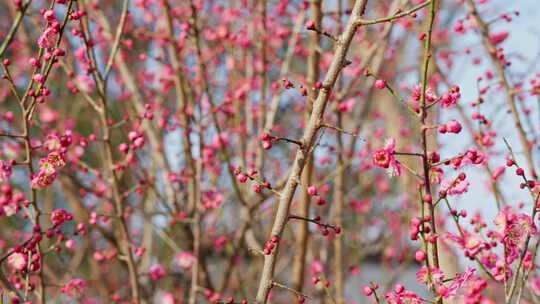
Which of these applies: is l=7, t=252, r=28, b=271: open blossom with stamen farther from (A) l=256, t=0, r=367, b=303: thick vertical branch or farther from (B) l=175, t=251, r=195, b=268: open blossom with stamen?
(B) l=175, t=251, r=195, b=268: open blossom with stamen

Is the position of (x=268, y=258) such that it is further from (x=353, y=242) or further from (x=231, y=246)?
(x=353, y=242)

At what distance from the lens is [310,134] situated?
5.59 feet

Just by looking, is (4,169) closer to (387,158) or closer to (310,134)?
(310,134)

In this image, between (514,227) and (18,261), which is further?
(18,261)

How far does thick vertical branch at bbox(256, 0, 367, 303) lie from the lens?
1.68 metres

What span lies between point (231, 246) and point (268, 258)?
236 centimetres

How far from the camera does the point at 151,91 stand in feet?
17.5

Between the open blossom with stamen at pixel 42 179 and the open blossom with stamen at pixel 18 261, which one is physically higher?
the open blossom with stamen at pixel 42 179

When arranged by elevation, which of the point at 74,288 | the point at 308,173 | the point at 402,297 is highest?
the point at 308,173

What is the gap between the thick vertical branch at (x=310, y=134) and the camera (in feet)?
5.52

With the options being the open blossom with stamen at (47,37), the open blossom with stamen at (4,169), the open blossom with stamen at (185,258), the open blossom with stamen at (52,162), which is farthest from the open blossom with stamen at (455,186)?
the open blossom with stamen at (185,258)

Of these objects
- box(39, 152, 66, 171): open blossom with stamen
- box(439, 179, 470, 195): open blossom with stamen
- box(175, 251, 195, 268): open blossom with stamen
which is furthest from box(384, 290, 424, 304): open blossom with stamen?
box(175, 251, 195, 268): open blossom with stamen

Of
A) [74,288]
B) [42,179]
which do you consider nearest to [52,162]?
[42,179]

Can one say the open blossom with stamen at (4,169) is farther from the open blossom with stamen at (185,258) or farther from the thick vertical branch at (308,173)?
the open blossom with stamen at (185,258)
